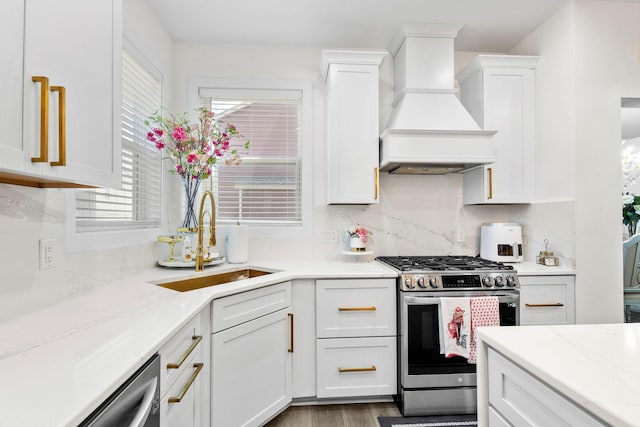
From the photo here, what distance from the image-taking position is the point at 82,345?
0.93 metres

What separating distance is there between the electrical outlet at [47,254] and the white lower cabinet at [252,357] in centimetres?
67

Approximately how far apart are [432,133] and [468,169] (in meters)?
0.55

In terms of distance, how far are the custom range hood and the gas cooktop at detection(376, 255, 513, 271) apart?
0.71 meters

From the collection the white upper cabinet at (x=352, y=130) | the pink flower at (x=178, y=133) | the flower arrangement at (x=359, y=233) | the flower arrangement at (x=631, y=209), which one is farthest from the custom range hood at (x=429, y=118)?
the flower arrangement at (x=631, y=209)

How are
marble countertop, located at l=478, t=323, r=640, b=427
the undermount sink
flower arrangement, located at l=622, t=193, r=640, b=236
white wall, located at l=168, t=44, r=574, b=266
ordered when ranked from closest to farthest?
marble countertop, located at l=478, t=323, r=640, b=427 < the undermount sink < white wall, located at l=168, t=44, r=574, b=266 < flower arrangement, located at l=622, t=193, r=640, b=236

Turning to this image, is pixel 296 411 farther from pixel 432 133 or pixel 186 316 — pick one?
pixel 432 133

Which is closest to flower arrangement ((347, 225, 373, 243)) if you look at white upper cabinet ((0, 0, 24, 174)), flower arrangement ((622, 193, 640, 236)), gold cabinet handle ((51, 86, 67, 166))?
gold cabinet handle ((51, 86, 67, 166))

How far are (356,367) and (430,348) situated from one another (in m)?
0.49

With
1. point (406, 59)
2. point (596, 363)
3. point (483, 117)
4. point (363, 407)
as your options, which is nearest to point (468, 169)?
point (483, 117)

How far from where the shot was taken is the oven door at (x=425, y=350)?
211 centimetres

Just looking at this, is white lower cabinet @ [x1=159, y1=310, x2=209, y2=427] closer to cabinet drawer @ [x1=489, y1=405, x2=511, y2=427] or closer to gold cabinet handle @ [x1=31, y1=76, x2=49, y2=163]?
gold cabinet handle @ [x1=31, y1=76, x2=49, y2=163]

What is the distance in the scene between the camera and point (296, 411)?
7.08 ft

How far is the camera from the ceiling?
225cm

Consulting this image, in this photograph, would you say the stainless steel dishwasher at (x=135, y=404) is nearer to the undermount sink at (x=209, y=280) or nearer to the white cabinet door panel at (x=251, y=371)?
the white cabinet door panel at (x=251, y=371)
